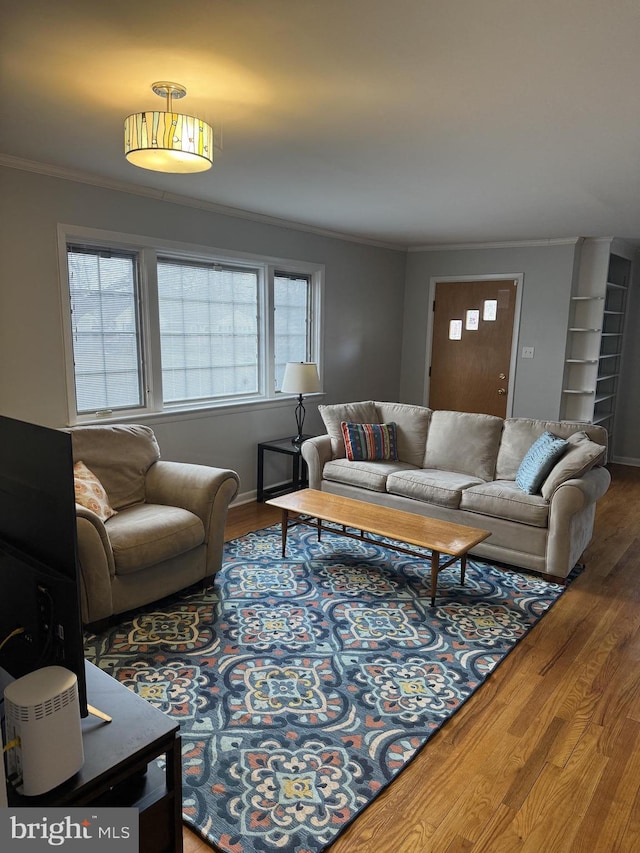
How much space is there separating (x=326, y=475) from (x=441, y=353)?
271 cm

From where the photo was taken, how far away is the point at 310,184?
11.9ft

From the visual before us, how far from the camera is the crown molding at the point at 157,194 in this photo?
3279mm

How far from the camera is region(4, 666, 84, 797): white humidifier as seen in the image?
100 centimetres

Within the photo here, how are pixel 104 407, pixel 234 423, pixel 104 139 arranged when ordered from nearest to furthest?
pixel 104 139 < pixel 104 407 < pixel 234 423

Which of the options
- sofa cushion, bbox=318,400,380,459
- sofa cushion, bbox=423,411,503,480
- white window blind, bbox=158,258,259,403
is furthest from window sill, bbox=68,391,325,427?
sofa cushion, bbox=423,411,503,480

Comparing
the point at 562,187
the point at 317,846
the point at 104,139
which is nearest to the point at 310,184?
the point at 104,139

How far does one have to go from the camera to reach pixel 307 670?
8.36ft

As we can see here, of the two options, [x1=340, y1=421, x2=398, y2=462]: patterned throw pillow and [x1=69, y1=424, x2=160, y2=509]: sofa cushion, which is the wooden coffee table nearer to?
[x1=340, y1=421, x2=398, y2=462]: patterned throw pillow

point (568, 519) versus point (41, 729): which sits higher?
point (41, 729)

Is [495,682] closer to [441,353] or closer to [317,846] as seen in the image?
[317,846]

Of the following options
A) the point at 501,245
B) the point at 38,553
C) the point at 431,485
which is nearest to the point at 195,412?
the point at 431,485

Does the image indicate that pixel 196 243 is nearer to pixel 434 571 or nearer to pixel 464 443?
pixel 464 443

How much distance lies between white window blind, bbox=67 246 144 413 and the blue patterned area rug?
4.72 feet

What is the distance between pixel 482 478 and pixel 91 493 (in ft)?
8.90
